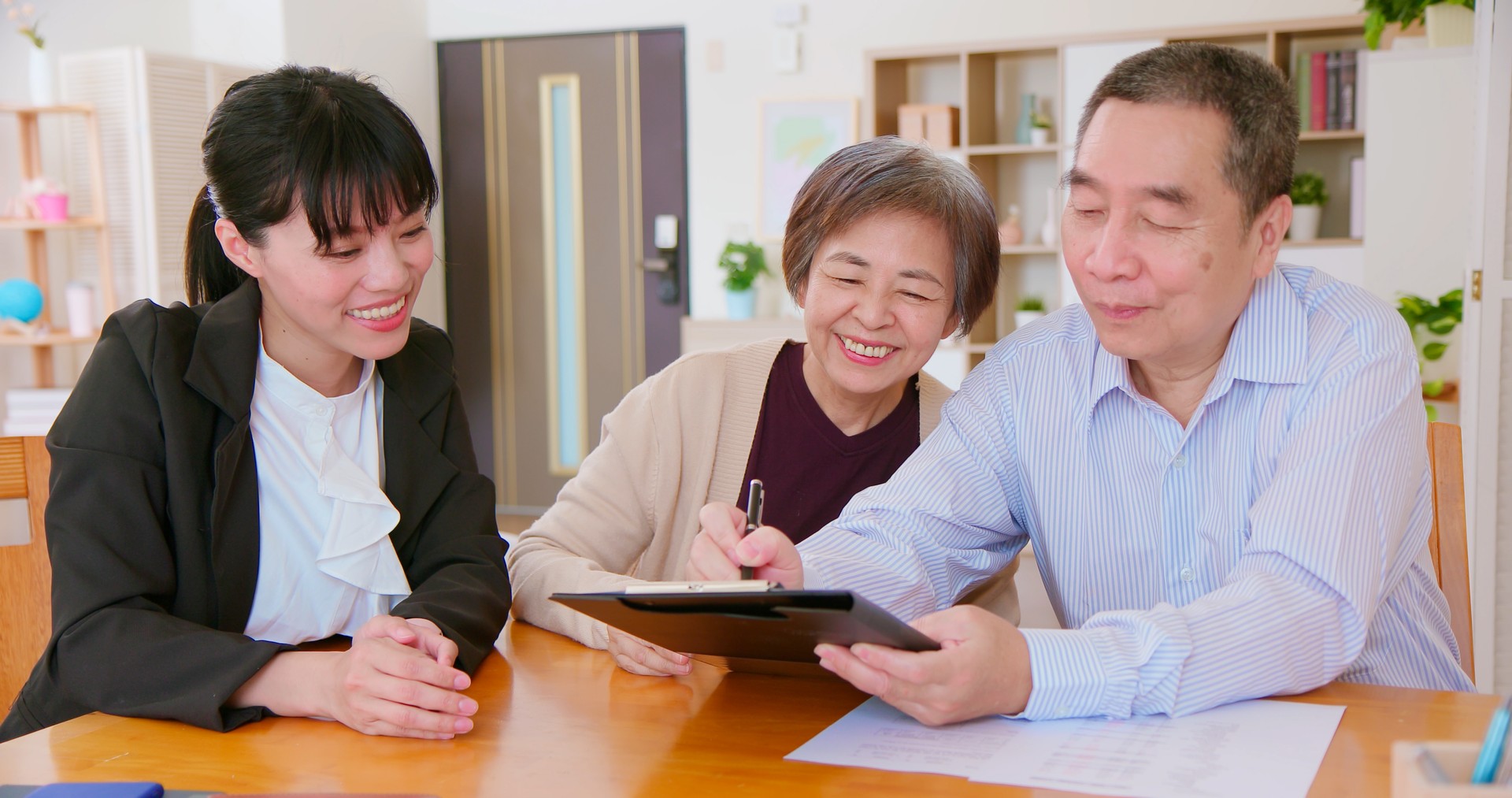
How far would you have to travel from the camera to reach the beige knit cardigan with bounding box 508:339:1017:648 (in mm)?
1776

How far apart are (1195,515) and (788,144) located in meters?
4.32

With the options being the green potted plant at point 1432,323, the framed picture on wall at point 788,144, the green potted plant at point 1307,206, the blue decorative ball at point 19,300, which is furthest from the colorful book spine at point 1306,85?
the blue decorative ball at point 19,300

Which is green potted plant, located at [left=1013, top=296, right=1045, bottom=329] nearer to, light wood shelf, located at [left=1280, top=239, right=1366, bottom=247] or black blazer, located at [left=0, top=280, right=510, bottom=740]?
light wood shelf, located at [left=1280, top=239, right=1366, bottom=247]

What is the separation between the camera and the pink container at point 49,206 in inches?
181

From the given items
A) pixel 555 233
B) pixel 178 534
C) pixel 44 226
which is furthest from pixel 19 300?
pixel 178 534

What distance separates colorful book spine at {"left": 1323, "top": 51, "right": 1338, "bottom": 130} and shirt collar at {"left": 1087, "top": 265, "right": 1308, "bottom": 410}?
12.5 ft

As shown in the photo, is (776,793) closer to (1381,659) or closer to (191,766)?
(191,766)

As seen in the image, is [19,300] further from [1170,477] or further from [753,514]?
[1170,477]

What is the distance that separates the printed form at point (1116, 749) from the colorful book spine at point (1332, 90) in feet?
13.9

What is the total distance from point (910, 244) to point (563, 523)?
2.00ft

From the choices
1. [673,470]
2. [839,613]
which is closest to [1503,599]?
[673,470]

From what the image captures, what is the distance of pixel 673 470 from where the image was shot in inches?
71.7

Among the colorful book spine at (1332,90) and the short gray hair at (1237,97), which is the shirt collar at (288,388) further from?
the colorful book spine at (1332,90)

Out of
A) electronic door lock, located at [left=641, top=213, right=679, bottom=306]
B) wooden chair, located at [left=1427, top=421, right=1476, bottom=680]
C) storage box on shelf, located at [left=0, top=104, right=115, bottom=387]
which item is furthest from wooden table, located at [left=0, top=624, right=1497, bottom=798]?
electronic door lock, located at [left=641, top=213, right=679, bottom=306]
